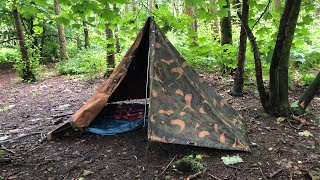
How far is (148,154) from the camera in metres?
3.51

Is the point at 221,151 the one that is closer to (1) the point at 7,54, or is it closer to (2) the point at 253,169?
(2) the point at 253,169

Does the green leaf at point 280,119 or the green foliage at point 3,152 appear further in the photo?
the green leaf at point 280,119

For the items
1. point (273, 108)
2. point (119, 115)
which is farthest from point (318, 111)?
point (119, 115)

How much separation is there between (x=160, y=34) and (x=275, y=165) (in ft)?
7.57

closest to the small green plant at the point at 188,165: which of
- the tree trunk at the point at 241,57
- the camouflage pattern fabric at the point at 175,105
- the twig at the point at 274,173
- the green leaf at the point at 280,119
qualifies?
the camouflage pattern fabric at the point at 175,105

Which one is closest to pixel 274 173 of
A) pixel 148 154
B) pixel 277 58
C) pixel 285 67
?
pixel 148 154

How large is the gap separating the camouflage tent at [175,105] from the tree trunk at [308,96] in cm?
107

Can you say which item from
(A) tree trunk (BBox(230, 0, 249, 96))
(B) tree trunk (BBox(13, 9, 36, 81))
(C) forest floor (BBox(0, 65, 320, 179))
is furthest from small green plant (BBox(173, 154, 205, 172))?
(B) tree trunk (BBox(13, 9, 36, 81))

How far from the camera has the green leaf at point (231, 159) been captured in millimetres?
3182

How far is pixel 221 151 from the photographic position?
135 inches

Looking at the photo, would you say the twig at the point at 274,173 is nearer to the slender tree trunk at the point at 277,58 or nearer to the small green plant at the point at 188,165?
the small green plant at the point at 188,165

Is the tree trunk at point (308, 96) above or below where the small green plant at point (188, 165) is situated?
above

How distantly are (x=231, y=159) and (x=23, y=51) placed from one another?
338 inches

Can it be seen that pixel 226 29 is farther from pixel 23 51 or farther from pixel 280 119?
pixel 23 51
